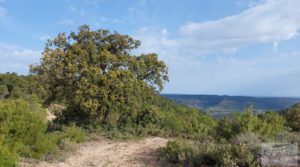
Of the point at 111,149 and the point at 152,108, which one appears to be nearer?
the point at 111,149

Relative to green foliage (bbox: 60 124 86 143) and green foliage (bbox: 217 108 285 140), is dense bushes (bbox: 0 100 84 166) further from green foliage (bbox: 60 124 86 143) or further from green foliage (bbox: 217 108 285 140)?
green foliage (bbox: 217 108 285 140)

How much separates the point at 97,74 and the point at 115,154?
453 cm

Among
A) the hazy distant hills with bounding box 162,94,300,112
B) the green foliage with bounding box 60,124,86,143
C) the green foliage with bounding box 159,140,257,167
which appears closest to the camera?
the green foliage with bounding box 159,140,257,167

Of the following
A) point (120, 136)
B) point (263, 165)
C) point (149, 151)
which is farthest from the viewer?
point (120, 136)

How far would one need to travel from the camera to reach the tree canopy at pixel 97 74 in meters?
13.7

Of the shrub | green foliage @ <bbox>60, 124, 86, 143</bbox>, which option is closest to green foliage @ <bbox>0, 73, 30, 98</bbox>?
green foliage @ <bbox>60, 124, 86, 143</bbox>

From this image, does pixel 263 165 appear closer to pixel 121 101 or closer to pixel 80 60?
pixel 121 101

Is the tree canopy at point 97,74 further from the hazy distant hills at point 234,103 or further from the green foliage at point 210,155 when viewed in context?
the hazy distant hills at point 234,103

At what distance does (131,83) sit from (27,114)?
210 inches

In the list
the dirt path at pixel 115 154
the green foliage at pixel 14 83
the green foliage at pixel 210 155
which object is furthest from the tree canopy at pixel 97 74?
the green foliage at pixel 14 83

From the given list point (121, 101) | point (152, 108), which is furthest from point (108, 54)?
point (152, 108)

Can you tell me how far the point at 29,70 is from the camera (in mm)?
14516

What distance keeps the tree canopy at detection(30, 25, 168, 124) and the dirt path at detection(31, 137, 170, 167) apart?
219cm

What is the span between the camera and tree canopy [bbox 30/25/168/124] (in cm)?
1371
